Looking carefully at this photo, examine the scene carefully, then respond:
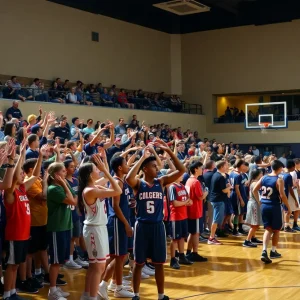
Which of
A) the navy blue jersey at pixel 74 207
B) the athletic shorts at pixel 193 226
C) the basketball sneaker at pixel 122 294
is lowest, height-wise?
the basketball sneaker at pixel 122 294

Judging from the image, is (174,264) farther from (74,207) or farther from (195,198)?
(74,207)

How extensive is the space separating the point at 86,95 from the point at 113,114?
138 cm

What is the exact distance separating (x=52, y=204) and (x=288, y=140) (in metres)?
19.7

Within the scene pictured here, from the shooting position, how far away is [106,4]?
72.9 ft

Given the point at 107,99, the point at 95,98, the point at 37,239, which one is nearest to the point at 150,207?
the point at 37,239

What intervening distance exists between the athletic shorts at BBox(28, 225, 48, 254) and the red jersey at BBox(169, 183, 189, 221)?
2.33 meters

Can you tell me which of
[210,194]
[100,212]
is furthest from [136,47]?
[100,212]

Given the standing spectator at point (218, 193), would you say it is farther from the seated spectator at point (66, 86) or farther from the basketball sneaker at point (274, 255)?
the seated spectator at point (66, 86)

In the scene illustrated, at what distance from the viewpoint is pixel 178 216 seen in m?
8.44

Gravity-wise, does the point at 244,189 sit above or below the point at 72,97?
below

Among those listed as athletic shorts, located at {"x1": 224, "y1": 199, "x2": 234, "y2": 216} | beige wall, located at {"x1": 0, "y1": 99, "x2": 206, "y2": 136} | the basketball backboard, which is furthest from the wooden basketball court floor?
the basketball backboard

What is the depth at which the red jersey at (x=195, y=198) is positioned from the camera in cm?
903

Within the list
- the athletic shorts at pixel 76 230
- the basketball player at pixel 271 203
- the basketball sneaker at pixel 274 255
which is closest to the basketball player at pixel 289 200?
the basketball sneaker at pixel 274 255

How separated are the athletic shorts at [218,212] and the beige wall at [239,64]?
15.2 meters
